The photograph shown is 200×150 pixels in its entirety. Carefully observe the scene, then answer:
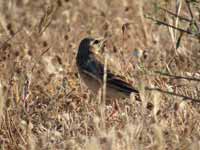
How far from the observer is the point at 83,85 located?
9172mm

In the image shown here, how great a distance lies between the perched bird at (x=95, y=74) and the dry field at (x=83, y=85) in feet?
0.35

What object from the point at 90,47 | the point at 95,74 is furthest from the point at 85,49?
the point at 95,74

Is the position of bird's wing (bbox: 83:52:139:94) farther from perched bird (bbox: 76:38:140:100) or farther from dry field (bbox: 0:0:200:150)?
dry field (bbox: 0:0:200:150)

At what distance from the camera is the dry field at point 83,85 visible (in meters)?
6.80

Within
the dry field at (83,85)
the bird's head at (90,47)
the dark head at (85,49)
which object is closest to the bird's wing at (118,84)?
the dry field at (83,85)

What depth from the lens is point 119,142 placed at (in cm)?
649

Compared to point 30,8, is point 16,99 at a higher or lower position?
lower

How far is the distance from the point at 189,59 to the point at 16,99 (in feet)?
6.95

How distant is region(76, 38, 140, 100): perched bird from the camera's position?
852cm

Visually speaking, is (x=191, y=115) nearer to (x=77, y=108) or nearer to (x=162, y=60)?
(x=77, y=108)

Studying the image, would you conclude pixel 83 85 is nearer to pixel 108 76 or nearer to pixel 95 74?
pixel 95 74

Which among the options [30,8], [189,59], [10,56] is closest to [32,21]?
[30,8]

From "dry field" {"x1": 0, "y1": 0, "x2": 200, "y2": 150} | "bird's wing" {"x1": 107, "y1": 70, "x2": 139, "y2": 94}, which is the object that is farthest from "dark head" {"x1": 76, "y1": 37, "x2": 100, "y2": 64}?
"bird's wing" {"x1": 107, "y1": 70, "x2": 139, "y2": 94}

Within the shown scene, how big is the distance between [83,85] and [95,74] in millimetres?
255
